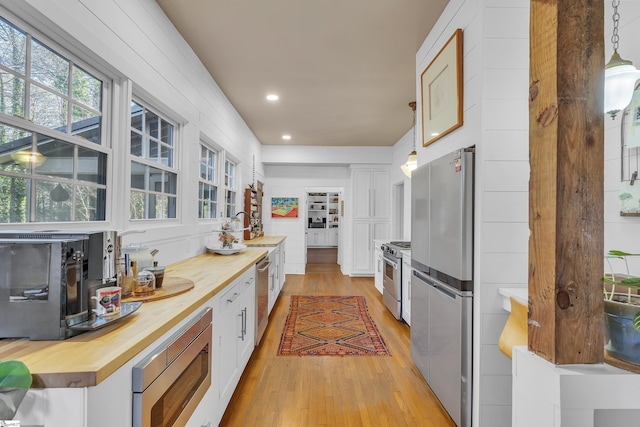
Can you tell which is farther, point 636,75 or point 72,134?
point 72,134

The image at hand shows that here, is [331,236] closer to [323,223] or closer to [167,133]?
[323,223]

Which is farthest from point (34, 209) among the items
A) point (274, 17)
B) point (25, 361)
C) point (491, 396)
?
point (491, 396)

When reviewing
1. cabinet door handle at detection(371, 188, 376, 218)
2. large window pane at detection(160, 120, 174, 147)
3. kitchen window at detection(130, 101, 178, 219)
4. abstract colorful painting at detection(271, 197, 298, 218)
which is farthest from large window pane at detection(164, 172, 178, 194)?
cabinet door handle at detection(371, 188, 376, 218)

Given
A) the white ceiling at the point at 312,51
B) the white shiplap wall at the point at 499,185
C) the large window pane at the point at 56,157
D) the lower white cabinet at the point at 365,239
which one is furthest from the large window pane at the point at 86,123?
the lower white cabinet at the point at 365,239

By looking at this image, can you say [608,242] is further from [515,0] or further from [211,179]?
[211,179]

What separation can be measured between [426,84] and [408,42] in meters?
0.40

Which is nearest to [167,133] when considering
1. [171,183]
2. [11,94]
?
[171,183]

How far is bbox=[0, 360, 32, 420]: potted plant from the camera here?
0.66m

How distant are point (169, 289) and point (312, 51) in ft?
7.35

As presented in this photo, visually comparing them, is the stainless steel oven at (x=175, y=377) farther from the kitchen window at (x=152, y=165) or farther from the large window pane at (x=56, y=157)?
the kitchen window at (x=152, y=165)

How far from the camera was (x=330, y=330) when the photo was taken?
3404 mm

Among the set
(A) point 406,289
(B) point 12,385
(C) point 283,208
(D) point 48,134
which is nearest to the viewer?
(B) point 12,385

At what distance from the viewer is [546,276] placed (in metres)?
0.90

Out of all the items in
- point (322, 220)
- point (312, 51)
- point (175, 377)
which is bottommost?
point (175, 377)
